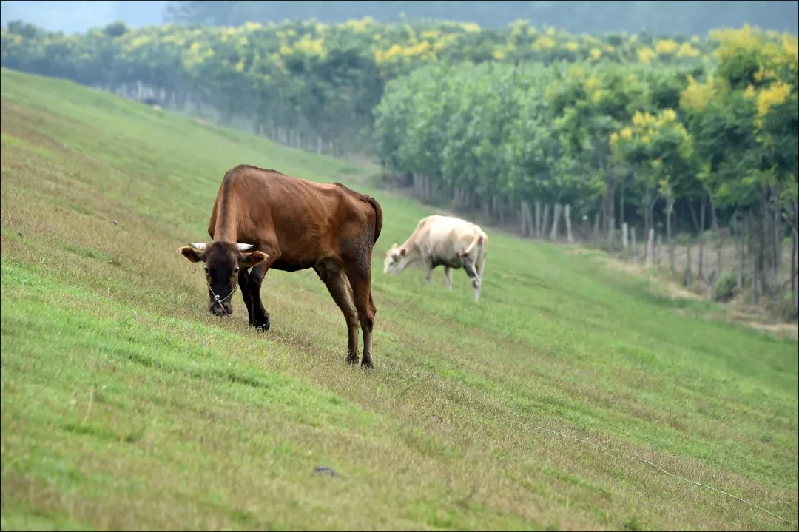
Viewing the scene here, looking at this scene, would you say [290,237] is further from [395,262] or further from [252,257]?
[395,262]

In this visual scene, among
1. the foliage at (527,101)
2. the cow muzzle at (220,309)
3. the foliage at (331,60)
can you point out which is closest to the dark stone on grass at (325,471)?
the cow muzzle at (220,309)

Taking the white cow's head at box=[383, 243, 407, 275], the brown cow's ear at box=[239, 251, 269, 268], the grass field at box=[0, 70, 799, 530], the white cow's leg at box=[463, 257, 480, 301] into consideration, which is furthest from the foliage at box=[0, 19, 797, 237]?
the brown cow's ear at box=[239, 251, 269, 268]

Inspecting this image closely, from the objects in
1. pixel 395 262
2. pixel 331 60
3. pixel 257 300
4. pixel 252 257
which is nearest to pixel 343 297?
pixel 257 300

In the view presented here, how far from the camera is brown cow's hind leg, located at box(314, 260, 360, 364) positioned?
2030 centimetres

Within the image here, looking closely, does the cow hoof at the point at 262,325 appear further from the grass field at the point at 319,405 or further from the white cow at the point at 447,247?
the white cow at the point at 447,247

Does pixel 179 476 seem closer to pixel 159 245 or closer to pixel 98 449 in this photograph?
pixel 98 449

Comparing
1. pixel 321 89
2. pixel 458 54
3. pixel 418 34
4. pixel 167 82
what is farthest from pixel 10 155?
pixel 167 82

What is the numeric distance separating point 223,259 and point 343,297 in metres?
2.93

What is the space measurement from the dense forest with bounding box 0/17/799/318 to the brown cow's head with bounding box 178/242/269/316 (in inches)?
1631

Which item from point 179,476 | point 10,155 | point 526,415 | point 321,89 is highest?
point 321,89

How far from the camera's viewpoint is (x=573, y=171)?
8538 cm

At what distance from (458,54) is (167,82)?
195 feet

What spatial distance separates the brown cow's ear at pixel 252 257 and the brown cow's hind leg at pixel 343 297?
6.94 ft

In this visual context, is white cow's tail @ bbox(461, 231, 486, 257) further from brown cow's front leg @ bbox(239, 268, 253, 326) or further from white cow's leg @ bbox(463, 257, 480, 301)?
brown cow's front leg @ bbox(239, 268, 253, 326)
